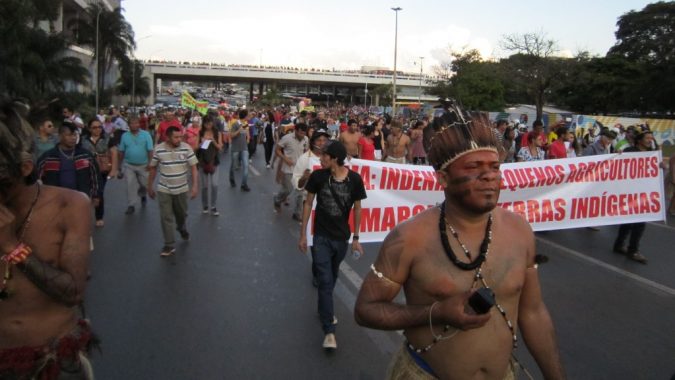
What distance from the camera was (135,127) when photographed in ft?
33.2

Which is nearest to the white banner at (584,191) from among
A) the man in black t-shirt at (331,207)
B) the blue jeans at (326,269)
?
the man in black t-shirt at (331,207)

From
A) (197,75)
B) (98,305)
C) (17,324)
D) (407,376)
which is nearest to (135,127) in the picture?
(98,305)

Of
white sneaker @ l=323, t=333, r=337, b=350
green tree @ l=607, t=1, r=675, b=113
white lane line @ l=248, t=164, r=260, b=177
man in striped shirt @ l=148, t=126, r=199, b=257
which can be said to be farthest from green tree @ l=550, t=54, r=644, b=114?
white sneaker @ l=323, t=333, r=337, b=350

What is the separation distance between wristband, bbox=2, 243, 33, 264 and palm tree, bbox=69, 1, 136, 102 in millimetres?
58877

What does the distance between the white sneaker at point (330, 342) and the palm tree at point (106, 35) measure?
57300mm

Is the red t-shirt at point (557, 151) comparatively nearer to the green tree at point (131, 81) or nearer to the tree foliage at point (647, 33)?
the tree foliage at point (647, 33)

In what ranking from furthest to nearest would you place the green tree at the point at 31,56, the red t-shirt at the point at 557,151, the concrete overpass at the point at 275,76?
1. the concrete overpass at the point at 275,76
2. the green tree at the point at 31,56
3. the red t-shirt at the point at 557,151

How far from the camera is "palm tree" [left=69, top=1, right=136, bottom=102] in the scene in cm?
5812

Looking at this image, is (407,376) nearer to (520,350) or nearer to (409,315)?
(409,315)

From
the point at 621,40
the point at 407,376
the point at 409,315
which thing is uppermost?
the point at 621,40

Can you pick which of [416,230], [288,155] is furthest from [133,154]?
[416,230]

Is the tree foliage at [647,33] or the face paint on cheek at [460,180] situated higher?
the tree foliage at [647,33]

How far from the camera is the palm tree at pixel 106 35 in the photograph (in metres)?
58.1

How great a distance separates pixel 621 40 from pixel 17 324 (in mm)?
70692
